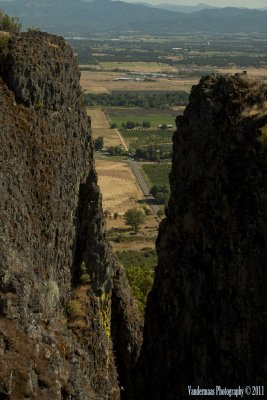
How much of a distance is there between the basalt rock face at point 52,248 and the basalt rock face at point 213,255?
4.91m

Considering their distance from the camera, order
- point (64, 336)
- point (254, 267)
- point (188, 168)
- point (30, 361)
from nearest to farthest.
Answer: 1. point (30, 361)
2. point (64, 336)
3. point (254, 267)
4. point (188, 168)

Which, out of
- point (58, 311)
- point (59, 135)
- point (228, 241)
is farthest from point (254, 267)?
point (59, 135)

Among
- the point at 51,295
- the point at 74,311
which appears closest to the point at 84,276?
the point at 74,311

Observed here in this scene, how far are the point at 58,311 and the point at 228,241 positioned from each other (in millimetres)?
13304

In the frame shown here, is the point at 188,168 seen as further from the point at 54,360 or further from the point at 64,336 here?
the point at 54,360

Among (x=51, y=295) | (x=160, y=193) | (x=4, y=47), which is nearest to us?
(x=51, y=295)

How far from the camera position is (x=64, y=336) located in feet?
122

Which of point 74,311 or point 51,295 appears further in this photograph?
point 74,311

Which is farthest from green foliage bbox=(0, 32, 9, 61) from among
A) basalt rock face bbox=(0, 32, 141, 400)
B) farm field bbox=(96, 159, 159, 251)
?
farm field bbox=(96, 159, 159, 251)

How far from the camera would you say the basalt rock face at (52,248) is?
31.6 m

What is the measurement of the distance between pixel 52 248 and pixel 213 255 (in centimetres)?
1216

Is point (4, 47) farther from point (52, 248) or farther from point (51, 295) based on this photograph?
point (51, 295)

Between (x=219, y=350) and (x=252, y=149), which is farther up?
(x=252, y=149)

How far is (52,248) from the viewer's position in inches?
1655
